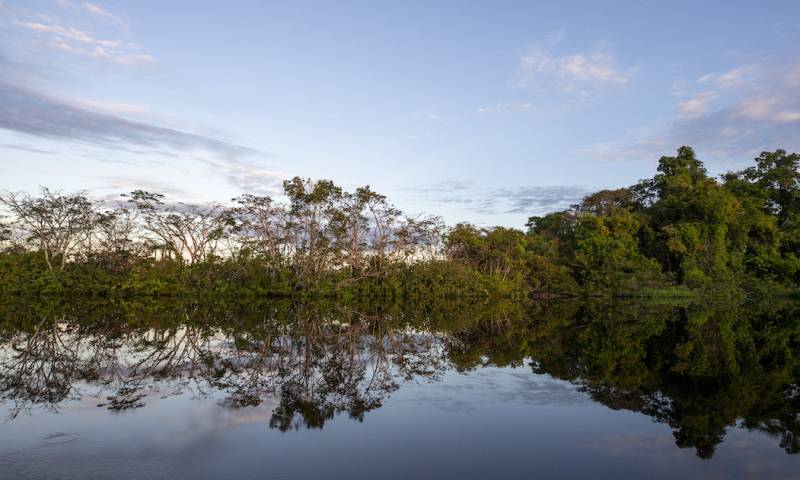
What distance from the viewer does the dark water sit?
180 inches

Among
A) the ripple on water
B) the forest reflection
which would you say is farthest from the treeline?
the ripple on water

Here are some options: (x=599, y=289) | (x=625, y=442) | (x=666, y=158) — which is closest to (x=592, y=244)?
(x=599, y=289)

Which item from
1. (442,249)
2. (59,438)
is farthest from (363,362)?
(442,249)

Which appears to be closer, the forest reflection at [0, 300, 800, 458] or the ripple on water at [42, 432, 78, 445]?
the ripple on water at [42, 432, 78, 445]

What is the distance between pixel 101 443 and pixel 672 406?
668cm

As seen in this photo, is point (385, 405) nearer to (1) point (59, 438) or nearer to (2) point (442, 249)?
(1) point (59, 438)

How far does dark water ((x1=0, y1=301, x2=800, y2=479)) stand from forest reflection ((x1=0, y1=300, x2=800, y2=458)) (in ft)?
0.16

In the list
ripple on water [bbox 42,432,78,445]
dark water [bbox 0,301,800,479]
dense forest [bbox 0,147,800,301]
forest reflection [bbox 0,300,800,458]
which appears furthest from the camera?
dense forest [bbox 0,147,800,301]

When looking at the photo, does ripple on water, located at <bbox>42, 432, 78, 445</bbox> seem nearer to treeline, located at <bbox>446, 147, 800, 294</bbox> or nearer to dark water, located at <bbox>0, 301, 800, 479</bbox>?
dark water, located at <bbox>0, 301, 800, 479</bbox>

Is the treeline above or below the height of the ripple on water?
above

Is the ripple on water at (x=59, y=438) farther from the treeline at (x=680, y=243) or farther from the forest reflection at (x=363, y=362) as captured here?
the treeline at (x=680, y=243)

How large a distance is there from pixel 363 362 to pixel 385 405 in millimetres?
2919

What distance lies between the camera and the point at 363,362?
946 cm

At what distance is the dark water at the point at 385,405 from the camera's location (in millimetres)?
4566
